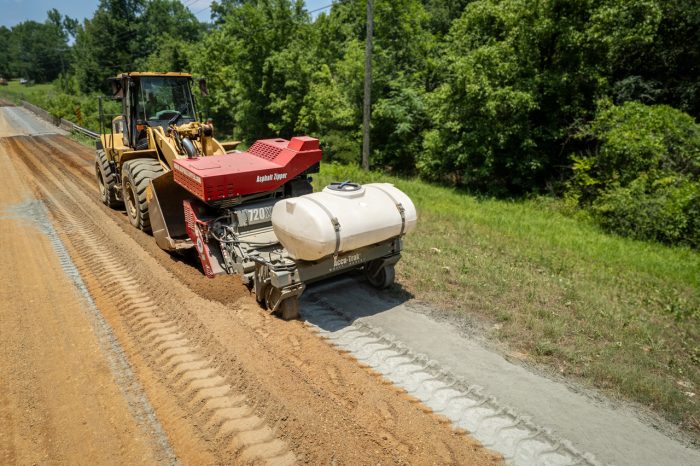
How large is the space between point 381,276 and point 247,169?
7.86 ft

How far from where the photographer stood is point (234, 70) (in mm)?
23672

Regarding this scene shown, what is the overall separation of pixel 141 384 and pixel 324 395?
1.77 metres

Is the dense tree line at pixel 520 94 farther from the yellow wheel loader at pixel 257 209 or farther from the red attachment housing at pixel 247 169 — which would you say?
the red attachment housing at pixel 247 169

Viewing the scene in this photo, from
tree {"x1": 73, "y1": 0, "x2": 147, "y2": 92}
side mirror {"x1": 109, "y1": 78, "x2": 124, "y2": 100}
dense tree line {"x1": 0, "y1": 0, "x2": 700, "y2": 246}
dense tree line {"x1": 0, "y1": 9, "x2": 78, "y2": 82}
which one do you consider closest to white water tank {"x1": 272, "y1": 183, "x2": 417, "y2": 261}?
side mirror {"x1": 109, "y1": 78, "x2": 124, "y2": 100}

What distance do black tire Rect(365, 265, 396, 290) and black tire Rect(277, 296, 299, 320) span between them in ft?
4.63

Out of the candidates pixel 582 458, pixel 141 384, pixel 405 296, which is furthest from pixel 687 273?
pixel 141 384

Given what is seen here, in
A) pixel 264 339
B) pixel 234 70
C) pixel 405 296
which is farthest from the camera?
pixel 234 70

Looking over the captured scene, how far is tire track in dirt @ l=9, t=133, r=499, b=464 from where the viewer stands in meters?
3.73

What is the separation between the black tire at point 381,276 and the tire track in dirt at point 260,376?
5.00ft

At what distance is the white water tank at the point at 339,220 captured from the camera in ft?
16.9

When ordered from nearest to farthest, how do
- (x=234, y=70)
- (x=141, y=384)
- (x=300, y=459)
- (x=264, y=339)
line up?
(x=300, y=459) < (x=141, y=384) < (x=264, y=339) < (x=234, y=70)

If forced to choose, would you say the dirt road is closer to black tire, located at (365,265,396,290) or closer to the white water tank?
the white water tank

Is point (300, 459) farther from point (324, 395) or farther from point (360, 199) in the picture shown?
point (360, 199)

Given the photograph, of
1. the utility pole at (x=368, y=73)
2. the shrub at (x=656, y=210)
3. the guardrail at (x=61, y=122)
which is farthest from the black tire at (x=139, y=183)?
the guardrail at (x=61, y=122)
